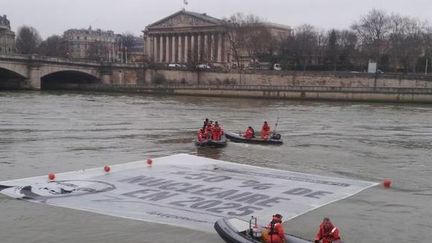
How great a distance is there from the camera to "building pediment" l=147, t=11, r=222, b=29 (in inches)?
5826

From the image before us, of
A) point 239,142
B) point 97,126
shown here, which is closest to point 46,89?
point 97,126

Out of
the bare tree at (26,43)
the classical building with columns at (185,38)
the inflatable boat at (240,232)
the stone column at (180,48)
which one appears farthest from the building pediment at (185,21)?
the inflatable boat at (240,232)

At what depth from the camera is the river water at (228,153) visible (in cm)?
1739

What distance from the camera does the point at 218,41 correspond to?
142 metres

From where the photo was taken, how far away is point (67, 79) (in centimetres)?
11112

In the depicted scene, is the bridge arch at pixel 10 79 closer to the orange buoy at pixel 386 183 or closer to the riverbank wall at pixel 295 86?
the riverbank wall at pixel 295 86

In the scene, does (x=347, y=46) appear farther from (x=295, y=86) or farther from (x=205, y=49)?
(x=205, y=49)

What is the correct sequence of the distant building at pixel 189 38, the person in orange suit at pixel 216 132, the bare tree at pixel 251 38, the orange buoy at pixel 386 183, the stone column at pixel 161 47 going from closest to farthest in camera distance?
the orange buoy at pixel 386 183
the person in orange suit at pixel 216 132
the bare tree at pixel 251 38
the distant building at pixel 189 38
the stone column at pixel 161 47

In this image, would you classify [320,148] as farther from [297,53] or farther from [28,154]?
[297,53]

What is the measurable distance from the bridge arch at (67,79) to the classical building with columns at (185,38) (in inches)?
1146

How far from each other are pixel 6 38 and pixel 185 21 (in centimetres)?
4992

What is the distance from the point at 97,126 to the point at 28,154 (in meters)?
14.9

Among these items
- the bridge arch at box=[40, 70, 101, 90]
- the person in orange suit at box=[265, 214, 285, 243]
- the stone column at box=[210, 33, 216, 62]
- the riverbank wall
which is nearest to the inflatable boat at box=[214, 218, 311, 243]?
the person in orange suit at box=[265, 214, 285, 243]

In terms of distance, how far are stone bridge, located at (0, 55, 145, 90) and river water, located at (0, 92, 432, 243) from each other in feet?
88.9
